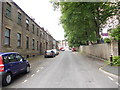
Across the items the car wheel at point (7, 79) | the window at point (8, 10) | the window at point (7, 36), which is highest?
the window at point (8, 10)

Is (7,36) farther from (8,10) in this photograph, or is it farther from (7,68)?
(7,68)

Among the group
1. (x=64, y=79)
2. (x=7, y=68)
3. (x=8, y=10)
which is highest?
(x=8, y=10)

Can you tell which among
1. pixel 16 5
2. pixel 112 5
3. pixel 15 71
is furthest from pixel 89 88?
pixel 16 5

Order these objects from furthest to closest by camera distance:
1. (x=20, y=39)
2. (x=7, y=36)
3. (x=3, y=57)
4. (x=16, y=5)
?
1. (x=20, y=39)
2. (x=16, y=5)
3. (x=7, y=36)
4. (x=3, y=57)

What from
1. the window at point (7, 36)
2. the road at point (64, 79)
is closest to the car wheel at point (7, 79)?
the road at point (64, 79)

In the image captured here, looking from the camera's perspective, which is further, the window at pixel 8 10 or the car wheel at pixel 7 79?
the window at pixel 8 10

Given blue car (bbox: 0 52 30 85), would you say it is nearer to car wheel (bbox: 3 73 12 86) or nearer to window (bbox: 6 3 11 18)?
car wheel (bbox: 3 73 12 86)

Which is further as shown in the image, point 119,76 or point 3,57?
point 119,76

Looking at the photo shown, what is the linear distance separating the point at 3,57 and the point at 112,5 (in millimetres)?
14977

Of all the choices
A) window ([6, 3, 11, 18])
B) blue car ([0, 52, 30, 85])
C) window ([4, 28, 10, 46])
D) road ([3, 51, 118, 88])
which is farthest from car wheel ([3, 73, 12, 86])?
window ([6, 3, 11, 18])

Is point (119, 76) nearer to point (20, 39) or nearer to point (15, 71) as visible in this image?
point (15, 71)

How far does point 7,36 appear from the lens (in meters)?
12.8

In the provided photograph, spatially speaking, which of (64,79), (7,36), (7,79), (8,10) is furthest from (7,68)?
(8,10)

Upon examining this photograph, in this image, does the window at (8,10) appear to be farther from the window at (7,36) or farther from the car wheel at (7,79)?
the car wheel at (7,79)
